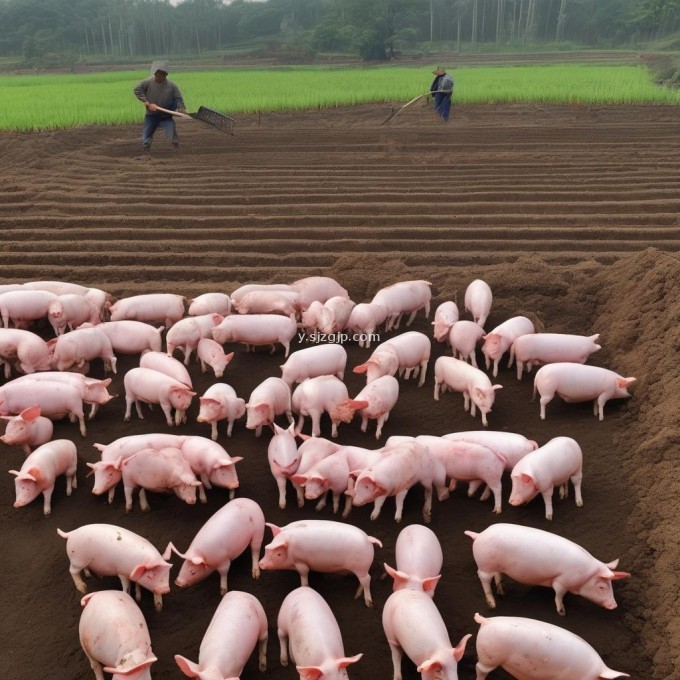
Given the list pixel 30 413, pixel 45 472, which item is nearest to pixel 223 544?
pixel 45 472

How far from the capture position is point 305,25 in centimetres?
5688

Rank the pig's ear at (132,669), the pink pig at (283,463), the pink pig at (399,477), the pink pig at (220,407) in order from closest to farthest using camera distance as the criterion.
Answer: the pig's ear at (132,669) < the pink pig at (399,477) < the pink pig at (283,463) < the pink pig at (220,407)

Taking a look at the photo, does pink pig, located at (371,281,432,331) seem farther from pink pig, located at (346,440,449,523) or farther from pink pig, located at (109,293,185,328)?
pink pig, located at (346,440,449,523)

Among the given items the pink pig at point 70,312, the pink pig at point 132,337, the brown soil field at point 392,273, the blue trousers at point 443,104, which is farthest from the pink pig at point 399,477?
the blue trousers at point 443,104

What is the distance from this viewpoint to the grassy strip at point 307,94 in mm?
16875

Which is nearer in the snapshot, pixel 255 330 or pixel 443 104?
pixel 255 330

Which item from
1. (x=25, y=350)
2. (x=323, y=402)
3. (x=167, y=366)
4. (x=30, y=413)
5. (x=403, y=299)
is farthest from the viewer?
(x=403, y=299)

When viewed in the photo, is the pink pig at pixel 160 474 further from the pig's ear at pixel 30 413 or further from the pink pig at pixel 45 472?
the pig's ear at pixel 30 413

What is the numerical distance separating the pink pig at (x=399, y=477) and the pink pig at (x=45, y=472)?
192 cm

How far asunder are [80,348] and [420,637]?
3891 mm

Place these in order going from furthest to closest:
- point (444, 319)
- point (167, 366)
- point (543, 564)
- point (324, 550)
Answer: point (444, 319) < point (167, 366) < point (324, 550) < point (543, 564)

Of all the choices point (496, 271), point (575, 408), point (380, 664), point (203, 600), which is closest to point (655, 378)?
point (575, 408)

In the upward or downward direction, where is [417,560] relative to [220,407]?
downward

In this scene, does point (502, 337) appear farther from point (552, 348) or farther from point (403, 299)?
point (403, 299)
